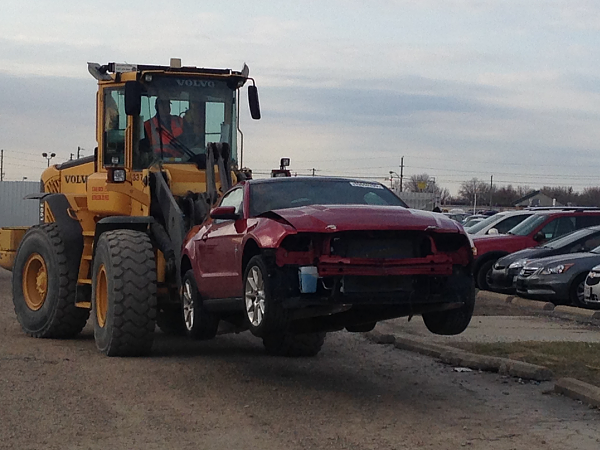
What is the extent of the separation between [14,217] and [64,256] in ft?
113

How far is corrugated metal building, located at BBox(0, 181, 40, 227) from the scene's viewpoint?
45.4m

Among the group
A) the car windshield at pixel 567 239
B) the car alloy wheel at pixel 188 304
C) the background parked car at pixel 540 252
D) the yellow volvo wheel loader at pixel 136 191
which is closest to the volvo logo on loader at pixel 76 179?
the yellow volvo wheel loader at pixel 136 191

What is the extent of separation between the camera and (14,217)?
150 ft

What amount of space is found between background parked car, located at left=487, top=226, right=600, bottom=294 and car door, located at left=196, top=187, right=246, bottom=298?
383 inches

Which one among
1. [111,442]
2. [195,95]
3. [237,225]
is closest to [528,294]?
[195,95]

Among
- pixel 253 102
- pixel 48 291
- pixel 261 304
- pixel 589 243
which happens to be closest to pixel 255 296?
pixel 261 304

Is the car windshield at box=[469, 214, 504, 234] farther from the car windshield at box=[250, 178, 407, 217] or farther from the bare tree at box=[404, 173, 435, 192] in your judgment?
the bare tree at box=[404, 173, 435, 192]

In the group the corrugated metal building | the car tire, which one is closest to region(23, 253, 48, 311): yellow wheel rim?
the car tire

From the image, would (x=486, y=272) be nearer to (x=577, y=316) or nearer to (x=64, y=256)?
(x=577, y=316)

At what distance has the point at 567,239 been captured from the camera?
19.4m

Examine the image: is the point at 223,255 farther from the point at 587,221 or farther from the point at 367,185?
the point at 587,221

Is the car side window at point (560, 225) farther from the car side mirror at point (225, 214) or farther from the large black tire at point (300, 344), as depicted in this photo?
the car side mirror at point (225, 214)

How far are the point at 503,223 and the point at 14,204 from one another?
29245 millimetres

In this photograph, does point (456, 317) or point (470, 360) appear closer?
point (456, 317)
